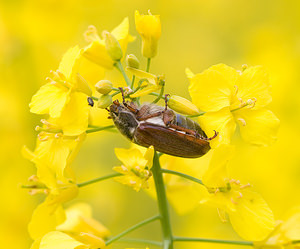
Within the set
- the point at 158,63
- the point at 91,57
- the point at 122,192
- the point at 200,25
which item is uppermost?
the point at 200,25

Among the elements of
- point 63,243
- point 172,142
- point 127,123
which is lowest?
point 63,243

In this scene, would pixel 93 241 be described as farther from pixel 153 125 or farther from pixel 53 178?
pixel 153 125

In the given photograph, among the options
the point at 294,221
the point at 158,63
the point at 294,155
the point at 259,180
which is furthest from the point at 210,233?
the point at 158,63

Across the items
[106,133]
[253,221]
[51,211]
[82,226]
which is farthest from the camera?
[106,133]

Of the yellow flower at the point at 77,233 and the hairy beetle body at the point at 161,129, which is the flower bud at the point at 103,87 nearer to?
the hairy beetle body at the point at 161,129

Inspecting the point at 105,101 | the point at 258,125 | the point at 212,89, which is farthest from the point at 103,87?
the point at 258,125

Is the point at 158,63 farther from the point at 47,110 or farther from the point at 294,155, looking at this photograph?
the point at 47,110
